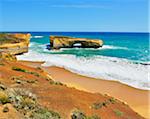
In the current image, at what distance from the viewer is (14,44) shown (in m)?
39.9

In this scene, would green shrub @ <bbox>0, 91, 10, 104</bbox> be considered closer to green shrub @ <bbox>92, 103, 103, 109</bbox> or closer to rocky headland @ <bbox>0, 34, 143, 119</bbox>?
rocky headland @ <bbox>0, 34, 143, 119</bbox>

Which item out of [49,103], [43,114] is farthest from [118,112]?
[43,114]

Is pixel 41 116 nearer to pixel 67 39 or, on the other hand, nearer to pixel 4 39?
pixel 4 39

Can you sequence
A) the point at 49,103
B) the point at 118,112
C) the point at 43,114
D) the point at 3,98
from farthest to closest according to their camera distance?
1. the point at 118,112
2. the point at 49,103
3. the point at 3,98
4. the point at 43,114

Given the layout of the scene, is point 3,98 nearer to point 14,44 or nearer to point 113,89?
point 113,89

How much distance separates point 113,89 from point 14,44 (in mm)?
22773

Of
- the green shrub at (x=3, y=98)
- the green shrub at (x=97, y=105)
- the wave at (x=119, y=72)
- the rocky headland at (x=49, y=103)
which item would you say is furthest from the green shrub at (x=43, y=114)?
the wave at (x=119, y=72)

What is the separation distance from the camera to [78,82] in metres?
21.6

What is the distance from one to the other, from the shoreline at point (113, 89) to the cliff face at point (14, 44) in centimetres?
1473

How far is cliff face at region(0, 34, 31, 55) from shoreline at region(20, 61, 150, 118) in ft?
48.3

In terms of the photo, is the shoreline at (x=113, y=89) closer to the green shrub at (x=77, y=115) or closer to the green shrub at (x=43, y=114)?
the green shrub at (x=77, y=115)

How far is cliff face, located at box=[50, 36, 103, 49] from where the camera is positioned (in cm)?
5084

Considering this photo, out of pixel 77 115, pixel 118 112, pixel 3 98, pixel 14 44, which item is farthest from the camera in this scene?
pixel 14 44

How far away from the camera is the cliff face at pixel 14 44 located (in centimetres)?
3869
